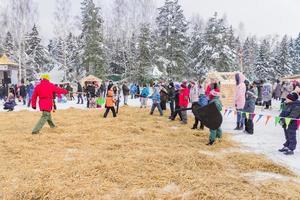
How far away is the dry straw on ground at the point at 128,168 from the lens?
5.22m

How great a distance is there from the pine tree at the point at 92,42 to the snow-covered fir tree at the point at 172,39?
7350 millimetres

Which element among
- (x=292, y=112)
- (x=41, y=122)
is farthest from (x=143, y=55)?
(x=292, y=112)

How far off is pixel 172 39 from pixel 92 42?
10.0m

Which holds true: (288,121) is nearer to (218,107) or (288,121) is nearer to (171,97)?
(218,107)

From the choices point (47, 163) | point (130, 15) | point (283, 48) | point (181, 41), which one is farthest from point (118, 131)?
point (283, 48)

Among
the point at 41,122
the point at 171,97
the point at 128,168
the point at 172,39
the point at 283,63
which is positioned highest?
the point at 172,39

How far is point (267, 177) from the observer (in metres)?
6.18

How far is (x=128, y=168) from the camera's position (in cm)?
635

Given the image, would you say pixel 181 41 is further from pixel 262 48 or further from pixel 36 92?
pixel 36 92

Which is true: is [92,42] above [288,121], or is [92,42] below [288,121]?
above

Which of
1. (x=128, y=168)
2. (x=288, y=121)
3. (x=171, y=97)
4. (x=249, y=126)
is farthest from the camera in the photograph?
(x=171, y=97)

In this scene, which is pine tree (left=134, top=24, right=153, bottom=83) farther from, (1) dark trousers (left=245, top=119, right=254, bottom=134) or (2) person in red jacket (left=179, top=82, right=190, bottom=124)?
(1) dark trousers (left=245, top=119, right=254, bottom=134)

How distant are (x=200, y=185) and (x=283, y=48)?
183 ft

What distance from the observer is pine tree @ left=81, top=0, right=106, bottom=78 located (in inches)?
1766
